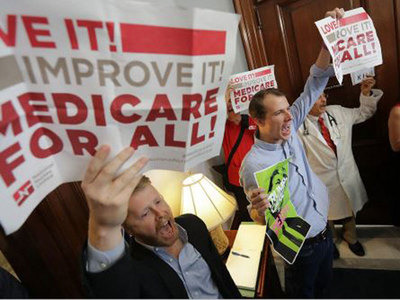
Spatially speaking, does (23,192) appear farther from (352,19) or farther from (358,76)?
(358,76)

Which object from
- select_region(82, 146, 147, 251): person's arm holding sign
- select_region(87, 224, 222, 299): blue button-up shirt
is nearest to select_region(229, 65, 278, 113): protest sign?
select_region(87, 224, 222, 299): blue button-up shirt

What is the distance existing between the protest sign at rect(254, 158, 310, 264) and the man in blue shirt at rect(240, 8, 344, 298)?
2.3 inches

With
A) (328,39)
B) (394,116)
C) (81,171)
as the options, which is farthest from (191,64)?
(394,116)

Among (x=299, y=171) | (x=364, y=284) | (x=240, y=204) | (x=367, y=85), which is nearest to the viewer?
(x=299, y=171)

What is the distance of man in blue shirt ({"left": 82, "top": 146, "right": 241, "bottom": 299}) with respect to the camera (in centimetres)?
46

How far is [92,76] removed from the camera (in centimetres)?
44

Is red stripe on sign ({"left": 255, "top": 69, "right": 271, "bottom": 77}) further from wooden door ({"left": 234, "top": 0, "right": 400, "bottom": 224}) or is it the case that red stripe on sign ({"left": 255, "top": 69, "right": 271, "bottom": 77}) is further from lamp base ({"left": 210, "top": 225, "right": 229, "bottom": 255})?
lamp base ({"left": 210, "top": 225, "right": 229, "bottom": 255})

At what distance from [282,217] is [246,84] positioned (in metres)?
0.83

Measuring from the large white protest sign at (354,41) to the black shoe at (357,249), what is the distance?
4.87 feet

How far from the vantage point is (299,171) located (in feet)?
4.13

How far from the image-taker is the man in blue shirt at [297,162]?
1.23 meters

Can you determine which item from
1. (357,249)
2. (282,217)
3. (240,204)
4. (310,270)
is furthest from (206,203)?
(357,249)

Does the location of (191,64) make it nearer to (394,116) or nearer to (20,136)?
(20,136)

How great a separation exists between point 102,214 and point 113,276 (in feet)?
0.55
